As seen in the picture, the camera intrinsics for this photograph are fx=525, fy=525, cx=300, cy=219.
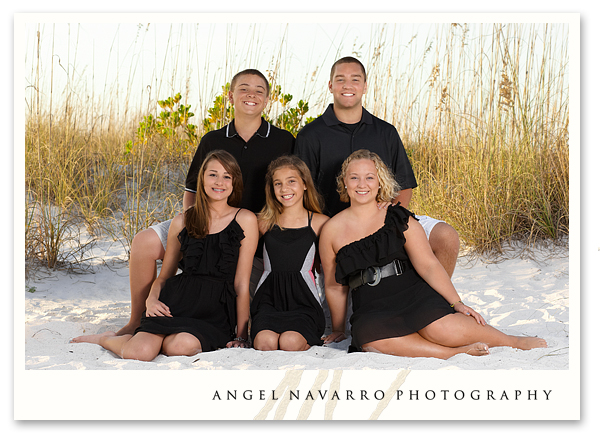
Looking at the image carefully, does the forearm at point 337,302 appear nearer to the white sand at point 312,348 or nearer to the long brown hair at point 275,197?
the white sand at point 312,348

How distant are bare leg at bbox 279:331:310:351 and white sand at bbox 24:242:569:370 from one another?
0.06 m

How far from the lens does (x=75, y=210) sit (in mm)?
4578

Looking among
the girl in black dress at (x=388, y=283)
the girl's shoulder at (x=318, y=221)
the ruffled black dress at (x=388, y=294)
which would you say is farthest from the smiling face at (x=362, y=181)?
the girl's shoulder at (x=318, y=221)

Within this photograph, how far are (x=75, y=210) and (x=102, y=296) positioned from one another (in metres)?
1.43

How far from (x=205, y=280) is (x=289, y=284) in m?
0.41

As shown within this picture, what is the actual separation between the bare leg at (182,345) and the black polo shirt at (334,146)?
3.43ft

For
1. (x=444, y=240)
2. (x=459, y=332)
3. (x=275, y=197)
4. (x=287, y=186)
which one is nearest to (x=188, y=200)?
(x=275, y=197)

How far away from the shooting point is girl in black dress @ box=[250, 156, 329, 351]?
2498mm

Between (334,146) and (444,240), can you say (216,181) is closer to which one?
(334,146)

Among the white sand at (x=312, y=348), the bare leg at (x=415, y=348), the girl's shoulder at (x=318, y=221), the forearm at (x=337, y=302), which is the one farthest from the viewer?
the girl's shoulder at (x=318, y=221)

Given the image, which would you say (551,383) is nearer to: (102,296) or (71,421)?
(71,421)

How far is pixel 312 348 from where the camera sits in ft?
7.89

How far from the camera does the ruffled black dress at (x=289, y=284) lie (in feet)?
8.25

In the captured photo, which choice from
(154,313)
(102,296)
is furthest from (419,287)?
(102,296)
